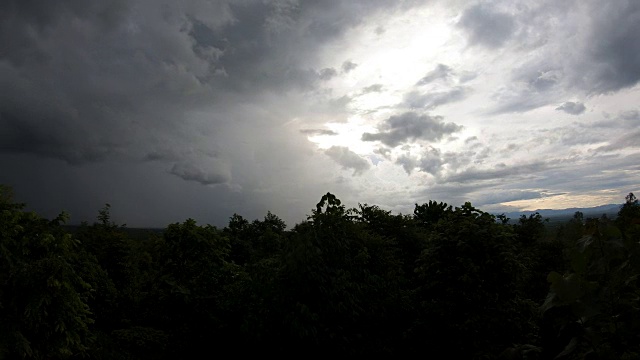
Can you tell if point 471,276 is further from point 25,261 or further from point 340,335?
point 25,261

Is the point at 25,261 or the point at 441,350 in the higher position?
the point at 25,261

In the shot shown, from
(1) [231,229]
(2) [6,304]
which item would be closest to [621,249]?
(2) [6,304]

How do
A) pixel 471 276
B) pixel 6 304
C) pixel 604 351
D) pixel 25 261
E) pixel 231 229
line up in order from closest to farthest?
1. pixel 604 351
2. pixel 6 304
3. pixel 25 261
4. pixel 471 276
5. pixel 231 229

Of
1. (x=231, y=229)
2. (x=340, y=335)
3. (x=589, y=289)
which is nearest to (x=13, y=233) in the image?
(x=340, y=335)

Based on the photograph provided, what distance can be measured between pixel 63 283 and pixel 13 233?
1.69 meters

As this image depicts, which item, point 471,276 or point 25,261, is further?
point 471,276

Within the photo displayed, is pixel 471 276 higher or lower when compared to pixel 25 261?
lower

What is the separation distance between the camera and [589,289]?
1.68 metres

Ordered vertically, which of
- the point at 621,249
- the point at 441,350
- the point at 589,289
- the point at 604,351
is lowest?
the point at 441,350

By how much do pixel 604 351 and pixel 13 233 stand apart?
31.7 feet

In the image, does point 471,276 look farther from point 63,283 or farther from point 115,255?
point 115,255

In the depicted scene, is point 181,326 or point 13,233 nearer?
point 13,233

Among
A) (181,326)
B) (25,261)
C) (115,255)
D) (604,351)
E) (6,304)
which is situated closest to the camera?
(604,351)

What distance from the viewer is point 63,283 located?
24.1 feet
